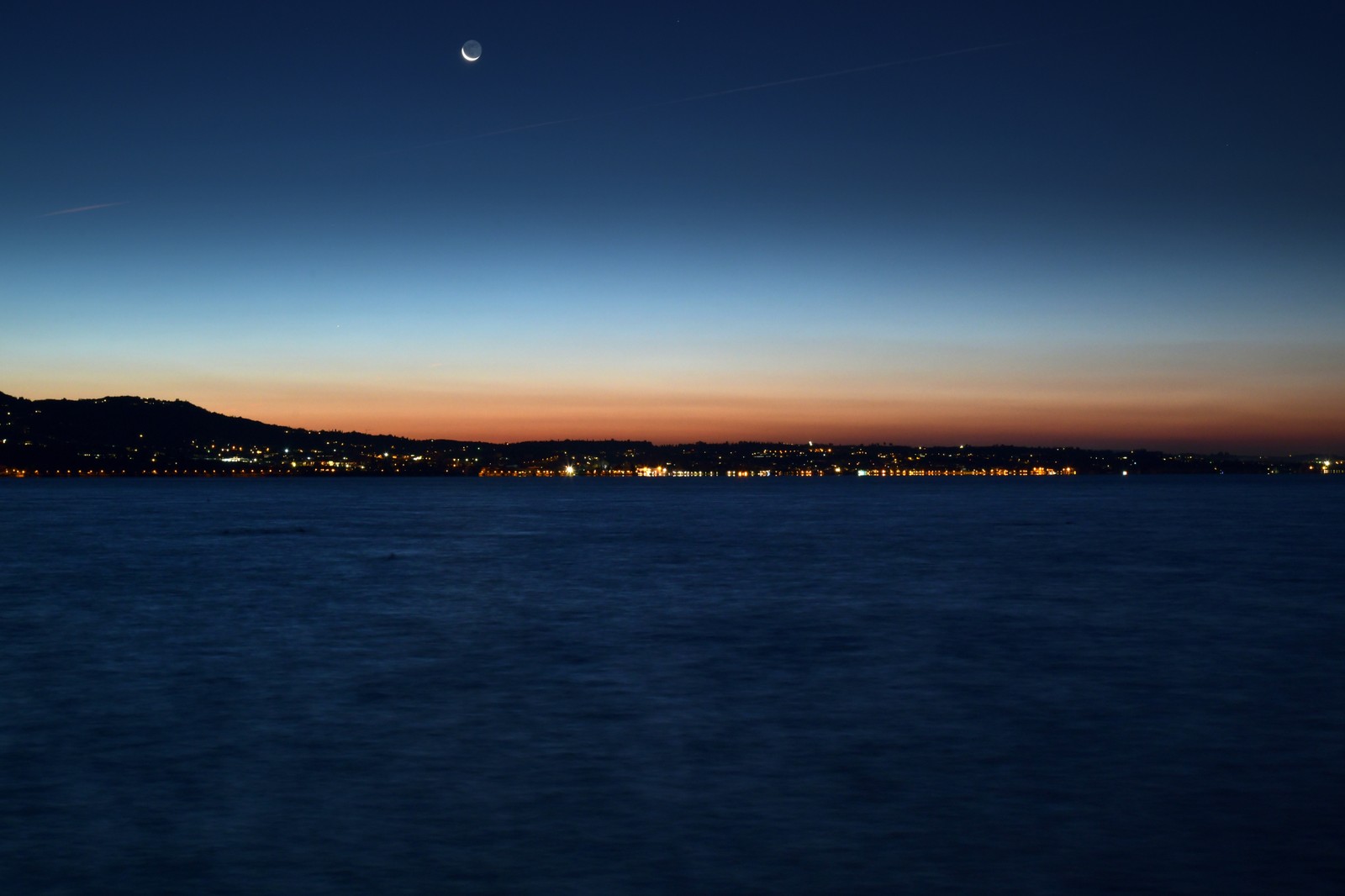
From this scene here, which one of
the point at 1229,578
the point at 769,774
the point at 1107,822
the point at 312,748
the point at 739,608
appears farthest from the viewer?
the point at 1229,578

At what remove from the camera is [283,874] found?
8.71 metres

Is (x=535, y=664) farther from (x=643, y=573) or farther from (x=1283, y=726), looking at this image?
(x=643, y=573)

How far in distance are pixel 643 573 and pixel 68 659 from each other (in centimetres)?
2082

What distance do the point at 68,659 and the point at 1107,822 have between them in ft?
59.0

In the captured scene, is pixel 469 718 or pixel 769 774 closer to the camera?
pixel 769 774

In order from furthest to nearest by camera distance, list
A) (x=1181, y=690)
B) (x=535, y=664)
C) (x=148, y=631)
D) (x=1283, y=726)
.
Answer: (x=148, y=631) < (x=535, y=664) < (x=1181, y=690) < (x=1283, y=726)

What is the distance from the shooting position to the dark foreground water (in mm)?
9070

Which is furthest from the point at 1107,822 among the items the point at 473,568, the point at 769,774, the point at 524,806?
the point at 473,568

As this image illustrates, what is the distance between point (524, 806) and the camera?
418 inches

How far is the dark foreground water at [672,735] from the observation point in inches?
357

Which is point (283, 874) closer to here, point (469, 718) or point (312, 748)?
point (312, 748)

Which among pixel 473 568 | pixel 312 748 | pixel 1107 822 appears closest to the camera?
pixel 1107 822

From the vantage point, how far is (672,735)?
13766 millimetres

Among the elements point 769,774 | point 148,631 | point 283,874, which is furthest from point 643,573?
point 283,874
